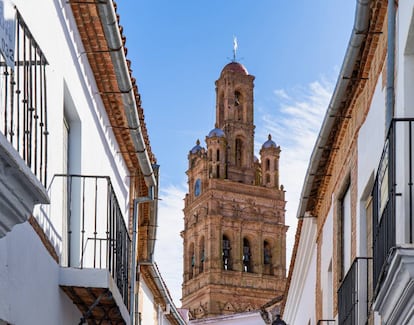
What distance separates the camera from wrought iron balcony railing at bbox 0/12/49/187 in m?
7.52

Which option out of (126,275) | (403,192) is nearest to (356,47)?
(403,192)

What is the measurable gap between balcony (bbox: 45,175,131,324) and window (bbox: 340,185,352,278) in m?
2.55

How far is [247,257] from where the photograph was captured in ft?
284

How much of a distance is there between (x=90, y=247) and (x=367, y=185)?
9.70 ft

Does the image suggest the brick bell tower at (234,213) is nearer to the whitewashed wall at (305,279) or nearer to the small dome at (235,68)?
the small dome at (235,68)

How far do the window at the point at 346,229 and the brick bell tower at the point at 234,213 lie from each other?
6992cm

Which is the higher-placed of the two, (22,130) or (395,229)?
(22,130)

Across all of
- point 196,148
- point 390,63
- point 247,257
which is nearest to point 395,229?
point 390,63

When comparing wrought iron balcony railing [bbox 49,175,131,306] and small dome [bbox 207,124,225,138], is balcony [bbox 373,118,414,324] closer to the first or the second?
wrought iron balcony railing [bbox 49,175,131,306]

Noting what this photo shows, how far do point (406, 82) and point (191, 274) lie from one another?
262 ft

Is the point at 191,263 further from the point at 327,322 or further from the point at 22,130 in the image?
the point at 22,130

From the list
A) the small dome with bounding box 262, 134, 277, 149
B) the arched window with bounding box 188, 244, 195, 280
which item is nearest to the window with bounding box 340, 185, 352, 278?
the small dome with bounding box 262, 134, 277, 149

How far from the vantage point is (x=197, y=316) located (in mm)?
84812

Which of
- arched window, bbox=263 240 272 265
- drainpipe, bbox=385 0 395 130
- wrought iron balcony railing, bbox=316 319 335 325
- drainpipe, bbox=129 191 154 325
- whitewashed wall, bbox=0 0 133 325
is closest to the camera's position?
whitewashed wall, bbox=0 0 133 325
